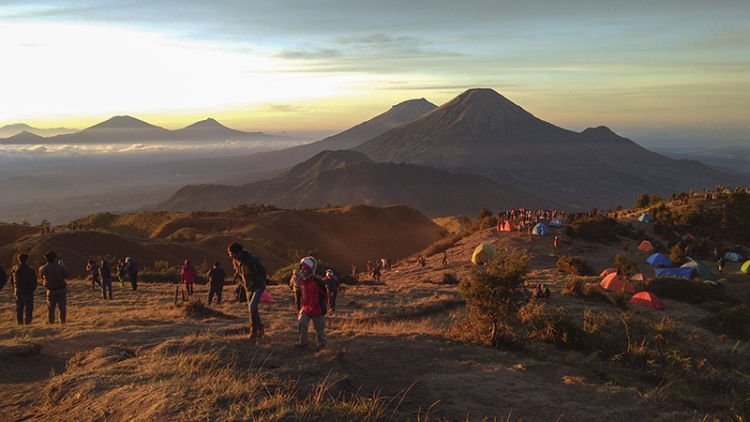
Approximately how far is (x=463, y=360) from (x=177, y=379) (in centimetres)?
463

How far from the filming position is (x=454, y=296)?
55.9 feet

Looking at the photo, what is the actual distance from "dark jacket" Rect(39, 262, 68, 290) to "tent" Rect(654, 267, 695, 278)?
23.9 m

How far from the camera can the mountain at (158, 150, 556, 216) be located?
109m

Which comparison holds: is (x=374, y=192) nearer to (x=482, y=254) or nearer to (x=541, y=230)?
(x=541, y=230)

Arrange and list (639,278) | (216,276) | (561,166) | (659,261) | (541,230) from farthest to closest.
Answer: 1. (561,166)
2. (541,230)
3. (659,261)
4. (639,278)
5. (216,276)

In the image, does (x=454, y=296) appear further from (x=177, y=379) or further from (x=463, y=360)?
(x=177, y=379)

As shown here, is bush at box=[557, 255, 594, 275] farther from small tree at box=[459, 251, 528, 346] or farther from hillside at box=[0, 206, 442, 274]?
hillside at box=[0, 206, 442, 274]

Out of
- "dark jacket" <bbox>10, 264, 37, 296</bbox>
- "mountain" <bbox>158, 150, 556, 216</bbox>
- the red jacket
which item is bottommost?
"mountain" <bbox>158, 150, 556, 216</bbox>

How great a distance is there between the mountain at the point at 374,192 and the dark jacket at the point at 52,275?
92.5 meters

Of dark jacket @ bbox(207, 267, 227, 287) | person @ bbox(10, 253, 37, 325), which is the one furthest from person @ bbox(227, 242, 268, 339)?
dark jacket @ bbox(207, 267, 227, 287)

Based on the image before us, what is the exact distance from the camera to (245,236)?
3903cm

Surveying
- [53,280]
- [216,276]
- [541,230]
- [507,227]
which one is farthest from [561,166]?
[53,280]

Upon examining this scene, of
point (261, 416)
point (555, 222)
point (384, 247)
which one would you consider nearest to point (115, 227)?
point (384, 247)

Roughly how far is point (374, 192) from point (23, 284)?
104 metres
